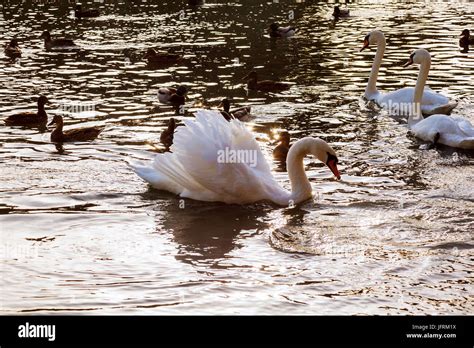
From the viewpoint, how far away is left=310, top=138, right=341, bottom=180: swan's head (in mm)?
13148

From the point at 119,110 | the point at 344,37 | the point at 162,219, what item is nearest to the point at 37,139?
the point at 119,110

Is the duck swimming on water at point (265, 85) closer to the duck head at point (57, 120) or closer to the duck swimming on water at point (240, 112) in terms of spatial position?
the duck swimming on water at point (240, 112)

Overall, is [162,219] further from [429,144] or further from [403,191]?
[429,144]

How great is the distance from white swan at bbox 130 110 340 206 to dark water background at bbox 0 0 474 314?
0.22m

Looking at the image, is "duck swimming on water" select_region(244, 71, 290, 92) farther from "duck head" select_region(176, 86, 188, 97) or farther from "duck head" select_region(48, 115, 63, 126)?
"duck head" select_region(48, 115, 63, 126)

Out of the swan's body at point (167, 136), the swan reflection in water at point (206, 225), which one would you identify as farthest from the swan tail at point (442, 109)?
the swan reflection in water at point (206, 225)

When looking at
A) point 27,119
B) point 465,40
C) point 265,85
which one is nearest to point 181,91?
point 265,85

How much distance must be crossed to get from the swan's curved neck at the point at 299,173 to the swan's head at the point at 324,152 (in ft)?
0.25

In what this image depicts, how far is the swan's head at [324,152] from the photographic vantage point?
1315cm

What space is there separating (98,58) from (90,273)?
14.5 meters

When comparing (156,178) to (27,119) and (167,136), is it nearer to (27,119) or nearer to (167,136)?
(167,136)

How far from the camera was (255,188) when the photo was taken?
502 inches

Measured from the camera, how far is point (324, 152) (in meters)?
13.2

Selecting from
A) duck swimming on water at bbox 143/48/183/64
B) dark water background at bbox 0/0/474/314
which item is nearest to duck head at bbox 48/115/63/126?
dark water background at bbox 0/0/474/314
